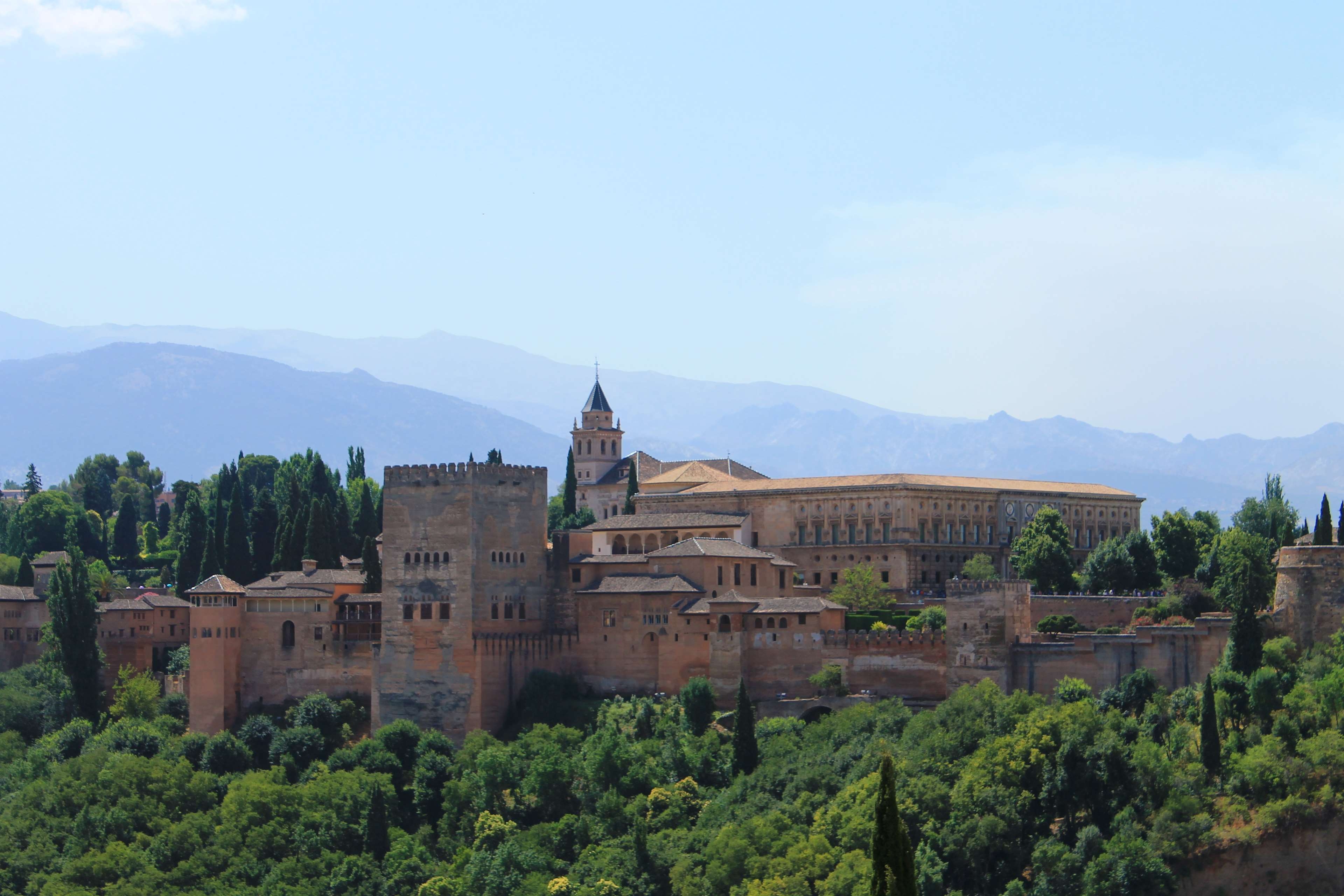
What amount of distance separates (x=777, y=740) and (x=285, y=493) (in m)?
47.8

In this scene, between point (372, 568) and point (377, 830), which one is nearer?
point (377, 830)

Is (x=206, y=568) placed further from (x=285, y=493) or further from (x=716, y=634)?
(x=716, y=634)

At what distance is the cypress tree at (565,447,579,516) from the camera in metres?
111

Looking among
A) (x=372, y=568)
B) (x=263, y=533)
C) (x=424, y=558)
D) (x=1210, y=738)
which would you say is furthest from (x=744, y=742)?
(x=263, y=533)

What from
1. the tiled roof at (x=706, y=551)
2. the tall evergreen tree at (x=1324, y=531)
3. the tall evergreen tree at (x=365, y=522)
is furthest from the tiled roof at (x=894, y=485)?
the tall evergreen tree at (x=1324, y=531)

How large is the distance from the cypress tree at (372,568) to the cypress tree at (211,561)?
11861 millimetres

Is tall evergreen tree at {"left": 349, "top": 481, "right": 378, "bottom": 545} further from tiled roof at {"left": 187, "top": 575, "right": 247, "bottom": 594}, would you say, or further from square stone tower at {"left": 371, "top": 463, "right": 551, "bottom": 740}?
square stone tower at {"left": 371, "top": 463, "right": 551, "bottom": 740}

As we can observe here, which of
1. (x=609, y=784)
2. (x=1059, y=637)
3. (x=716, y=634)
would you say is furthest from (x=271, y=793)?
(x=1059, y=637)

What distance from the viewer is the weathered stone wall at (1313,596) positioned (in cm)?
6550

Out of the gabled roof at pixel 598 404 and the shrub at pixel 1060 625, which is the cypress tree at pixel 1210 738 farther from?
the gabled roof at pixel 598 404

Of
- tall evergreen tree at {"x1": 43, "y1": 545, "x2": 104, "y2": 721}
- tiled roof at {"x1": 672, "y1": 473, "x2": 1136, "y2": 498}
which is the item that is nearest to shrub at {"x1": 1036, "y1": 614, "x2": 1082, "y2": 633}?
tiled roof at {"x1": 672, "y1": 473, "x2": 1136, "y2": 498}

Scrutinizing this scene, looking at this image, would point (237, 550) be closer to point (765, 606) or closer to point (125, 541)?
point (125, 541)

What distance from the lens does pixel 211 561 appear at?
93375 mm

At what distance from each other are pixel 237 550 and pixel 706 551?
26751 mm
